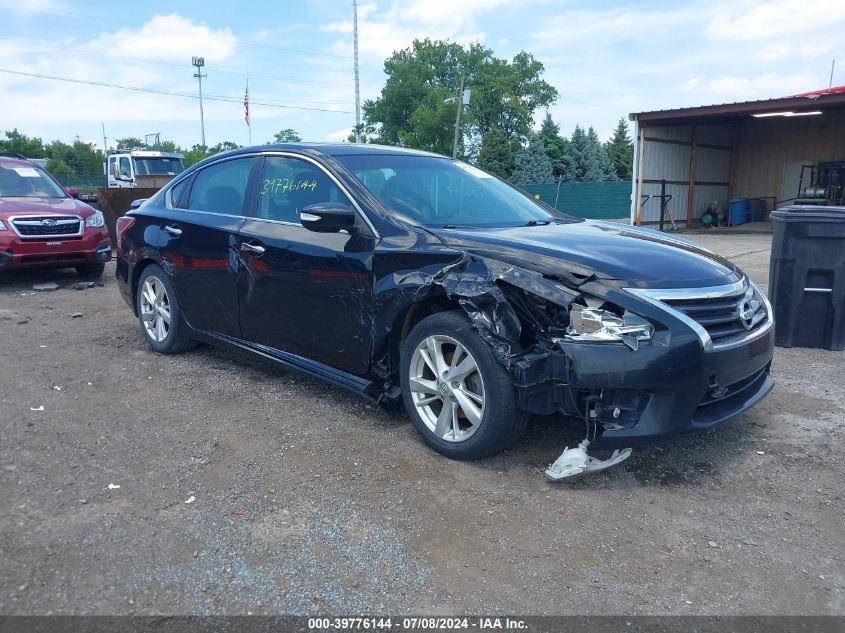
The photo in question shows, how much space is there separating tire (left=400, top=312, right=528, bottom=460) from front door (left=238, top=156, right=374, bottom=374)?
40 centimetres

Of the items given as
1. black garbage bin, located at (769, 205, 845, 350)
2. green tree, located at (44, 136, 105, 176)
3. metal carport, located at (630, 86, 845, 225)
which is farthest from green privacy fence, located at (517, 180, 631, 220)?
green tree, located at (44, 136, 105, 176)

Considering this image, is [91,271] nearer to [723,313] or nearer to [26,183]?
[26,183]

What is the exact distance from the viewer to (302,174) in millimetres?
4504

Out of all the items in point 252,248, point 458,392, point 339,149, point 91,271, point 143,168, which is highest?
point 143,168

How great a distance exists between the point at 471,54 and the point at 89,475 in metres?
69.5

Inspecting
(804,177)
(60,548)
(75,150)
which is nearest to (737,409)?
(60,548)

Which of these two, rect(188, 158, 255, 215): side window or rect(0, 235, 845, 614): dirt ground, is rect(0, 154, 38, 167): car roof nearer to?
rect(188, 158, 255, 215): side window

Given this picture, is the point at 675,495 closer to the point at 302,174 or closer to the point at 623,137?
the point at 302,174

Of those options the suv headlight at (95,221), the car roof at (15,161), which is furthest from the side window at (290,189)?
the car roof at (15,161)

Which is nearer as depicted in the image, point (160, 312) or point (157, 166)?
point (160, 312)

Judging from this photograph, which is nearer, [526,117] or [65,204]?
[65,204]

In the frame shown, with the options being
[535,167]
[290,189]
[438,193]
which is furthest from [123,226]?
[535,167]

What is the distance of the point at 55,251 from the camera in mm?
9398

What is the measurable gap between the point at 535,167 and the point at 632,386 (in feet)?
121
